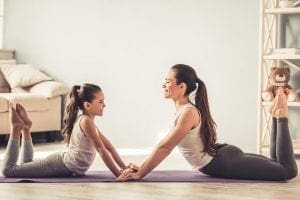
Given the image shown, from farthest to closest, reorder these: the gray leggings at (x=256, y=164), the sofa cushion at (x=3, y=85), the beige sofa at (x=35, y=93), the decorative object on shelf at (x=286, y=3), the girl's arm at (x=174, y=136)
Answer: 1. the sofa cushion at (x=3, y=85)
2. the beige sofa at (x=35, y=93)
3. the decorative object on shelf at (x=286, y=3)
4. the gray leggings at (x=256, y=164)
5. the girl's arm at (x=174, y=136)

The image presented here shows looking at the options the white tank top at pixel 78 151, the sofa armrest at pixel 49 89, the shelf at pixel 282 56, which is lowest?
the white tank top at pixel 78 151

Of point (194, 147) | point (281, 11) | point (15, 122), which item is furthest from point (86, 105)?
point (281, 11)

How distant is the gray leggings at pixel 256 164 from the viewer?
131 inches

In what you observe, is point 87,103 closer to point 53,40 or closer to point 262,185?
point 262,185

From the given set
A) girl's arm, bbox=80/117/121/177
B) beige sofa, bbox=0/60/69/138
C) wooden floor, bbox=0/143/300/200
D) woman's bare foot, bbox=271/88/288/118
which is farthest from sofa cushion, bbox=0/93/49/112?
woman's bare foot, bbox=271/88/288/118

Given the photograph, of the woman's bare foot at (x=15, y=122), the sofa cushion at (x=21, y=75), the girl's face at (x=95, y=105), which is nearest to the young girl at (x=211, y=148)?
the girl's face at (x=95, y=105)

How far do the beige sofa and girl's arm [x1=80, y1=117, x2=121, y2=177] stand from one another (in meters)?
2.08

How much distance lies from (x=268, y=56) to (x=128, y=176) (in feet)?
5.59

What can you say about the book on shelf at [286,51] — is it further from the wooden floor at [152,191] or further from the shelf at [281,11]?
the wooden floor at [152,191]

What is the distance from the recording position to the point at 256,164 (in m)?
3.34

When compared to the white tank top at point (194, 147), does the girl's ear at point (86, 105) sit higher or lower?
higher

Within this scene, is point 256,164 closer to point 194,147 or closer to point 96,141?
point 194,147

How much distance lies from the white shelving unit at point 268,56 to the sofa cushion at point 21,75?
6.71 ft

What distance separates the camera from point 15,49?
6.20 metres
